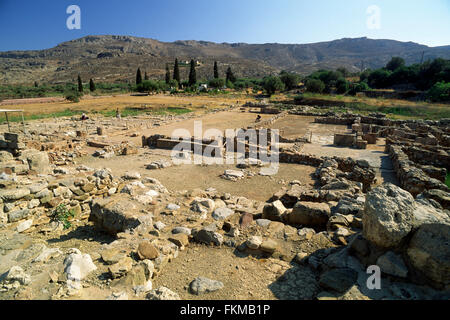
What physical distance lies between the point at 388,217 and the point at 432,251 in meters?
0.55

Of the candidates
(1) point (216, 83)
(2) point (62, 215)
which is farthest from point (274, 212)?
(1) point (216, 83)

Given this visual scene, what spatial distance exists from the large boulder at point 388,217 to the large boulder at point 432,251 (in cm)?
15

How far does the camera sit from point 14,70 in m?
114

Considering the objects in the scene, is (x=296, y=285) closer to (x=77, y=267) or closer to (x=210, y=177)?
(x=77, y=267)

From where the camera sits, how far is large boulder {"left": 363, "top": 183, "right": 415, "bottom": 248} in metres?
3.13

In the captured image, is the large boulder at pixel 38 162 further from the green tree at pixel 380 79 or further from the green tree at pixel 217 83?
the green tree at pixel 380 79

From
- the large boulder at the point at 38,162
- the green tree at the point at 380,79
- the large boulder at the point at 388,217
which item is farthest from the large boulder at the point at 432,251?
the green tree at the point at 380,79

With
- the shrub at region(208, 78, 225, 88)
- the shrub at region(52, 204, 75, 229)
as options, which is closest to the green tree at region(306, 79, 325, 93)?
the shrub at region(208, 78, 225, 88)

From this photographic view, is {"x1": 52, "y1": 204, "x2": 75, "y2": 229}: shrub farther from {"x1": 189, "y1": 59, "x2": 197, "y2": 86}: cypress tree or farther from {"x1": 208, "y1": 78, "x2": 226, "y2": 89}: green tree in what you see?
{"x1": 208, "y1": 78, "x2": 226, "y2": 89}: green tree

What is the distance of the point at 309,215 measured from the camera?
5.43 meters

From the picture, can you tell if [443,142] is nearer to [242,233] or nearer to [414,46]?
[242,233]

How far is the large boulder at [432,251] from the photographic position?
2793 millimetres
